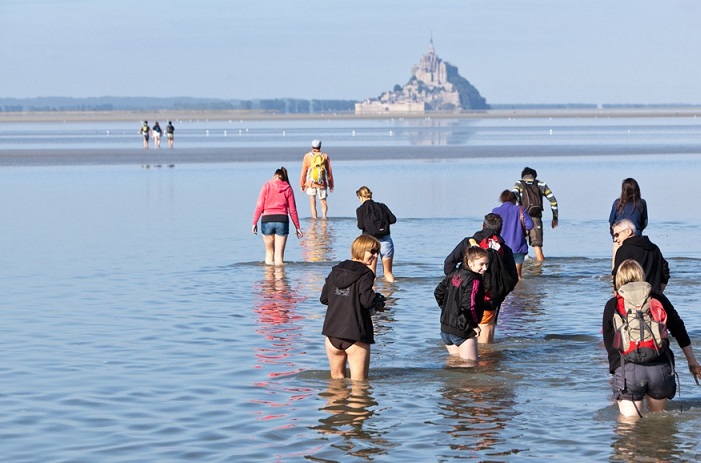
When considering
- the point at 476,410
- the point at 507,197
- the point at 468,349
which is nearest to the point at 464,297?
the point at 468,349

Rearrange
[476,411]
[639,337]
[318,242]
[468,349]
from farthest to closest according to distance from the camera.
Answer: [318,242] → [468,349] → [476,411] → [639,337]

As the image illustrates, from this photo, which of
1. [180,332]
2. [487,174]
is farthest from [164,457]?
[487,174]

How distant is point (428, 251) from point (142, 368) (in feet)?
34.5

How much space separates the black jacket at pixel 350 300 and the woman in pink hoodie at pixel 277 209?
8.47m

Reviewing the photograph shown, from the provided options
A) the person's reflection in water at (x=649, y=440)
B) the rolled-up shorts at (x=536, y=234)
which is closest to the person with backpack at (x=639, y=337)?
the person's reflection in water at (x=649, y=440)

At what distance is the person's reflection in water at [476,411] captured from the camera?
9.30 metres

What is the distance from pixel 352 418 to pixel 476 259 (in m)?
2.04

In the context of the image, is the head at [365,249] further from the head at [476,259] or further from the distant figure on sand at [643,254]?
the distant figure on sand at [643,254]

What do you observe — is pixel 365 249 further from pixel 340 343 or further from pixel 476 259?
pixel 476 259

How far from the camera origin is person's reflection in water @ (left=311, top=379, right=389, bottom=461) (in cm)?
917

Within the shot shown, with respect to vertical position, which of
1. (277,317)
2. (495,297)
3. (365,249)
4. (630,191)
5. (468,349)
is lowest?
(277,317)

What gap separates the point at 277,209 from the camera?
19.4m

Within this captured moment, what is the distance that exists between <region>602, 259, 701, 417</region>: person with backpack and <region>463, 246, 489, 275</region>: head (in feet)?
7.50

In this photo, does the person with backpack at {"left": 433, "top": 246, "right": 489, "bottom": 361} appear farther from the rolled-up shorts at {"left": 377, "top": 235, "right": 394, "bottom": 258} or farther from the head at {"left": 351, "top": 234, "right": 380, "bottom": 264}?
the rolled-up shorts at {"left": 377, "top": 235, "right": 394, "bottom": 258}
